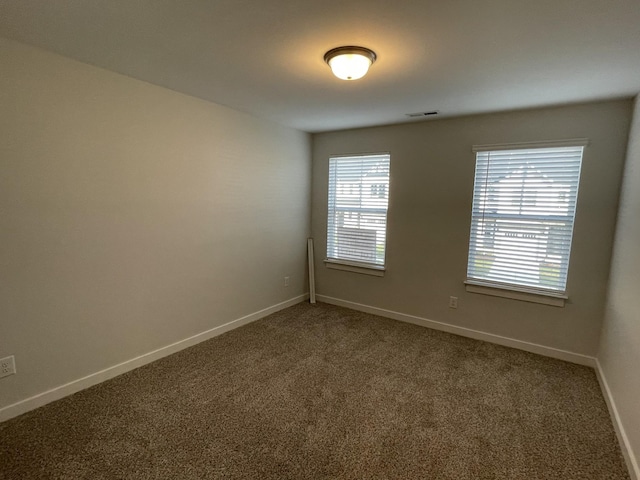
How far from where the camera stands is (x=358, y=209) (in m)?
4.03

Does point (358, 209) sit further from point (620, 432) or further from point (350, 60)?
point (620, 432)

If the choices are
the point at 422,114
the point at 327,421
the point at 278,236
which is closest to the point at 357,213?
the point at 278,236

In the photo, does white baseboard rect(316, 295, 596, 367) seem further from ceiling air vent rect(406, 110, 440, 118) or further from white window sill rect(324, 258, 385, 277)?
ceiling air vent rect(406, 110, 440, 118)

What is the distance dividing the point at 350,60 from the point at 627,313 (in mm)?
2431

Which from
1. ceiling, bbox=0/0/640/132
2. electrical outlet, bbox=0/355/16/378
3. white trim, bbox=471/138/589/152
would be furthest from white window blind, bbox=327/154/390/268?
electrical outlet, bbox=0/355/16/378

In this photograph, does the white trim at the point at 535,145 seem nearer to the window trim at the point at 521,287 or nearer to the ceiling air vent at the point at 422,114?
the window trim at the point at 521,287

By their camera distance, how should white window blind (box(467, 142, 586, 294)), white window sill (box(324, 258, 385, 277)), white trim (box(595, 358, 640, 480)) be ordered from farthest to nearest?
white window sill (box(324, 258, 385, 277)) → white window blind (box(467, 142, 586, 294)) → white trim (box(595, 358, 640, 480))

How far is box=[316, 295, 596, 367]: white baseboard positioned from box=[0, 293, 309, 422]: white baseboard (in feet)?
4.42

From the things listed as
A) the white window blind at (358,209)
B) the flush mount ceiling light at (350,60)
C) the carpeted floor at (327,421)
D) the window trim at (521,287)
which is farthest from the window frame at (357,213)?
the flush mount ceiling light at (350,60)

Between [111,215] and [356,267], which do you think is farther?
[356,267]

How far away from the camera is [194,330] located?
3.10 m

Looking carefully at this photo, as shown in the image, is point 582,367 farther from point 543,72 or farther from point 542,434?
point 543,72

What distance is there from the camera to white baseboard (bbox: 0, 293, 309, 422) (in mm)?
2043

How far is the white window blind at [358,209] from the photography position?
3.84m
